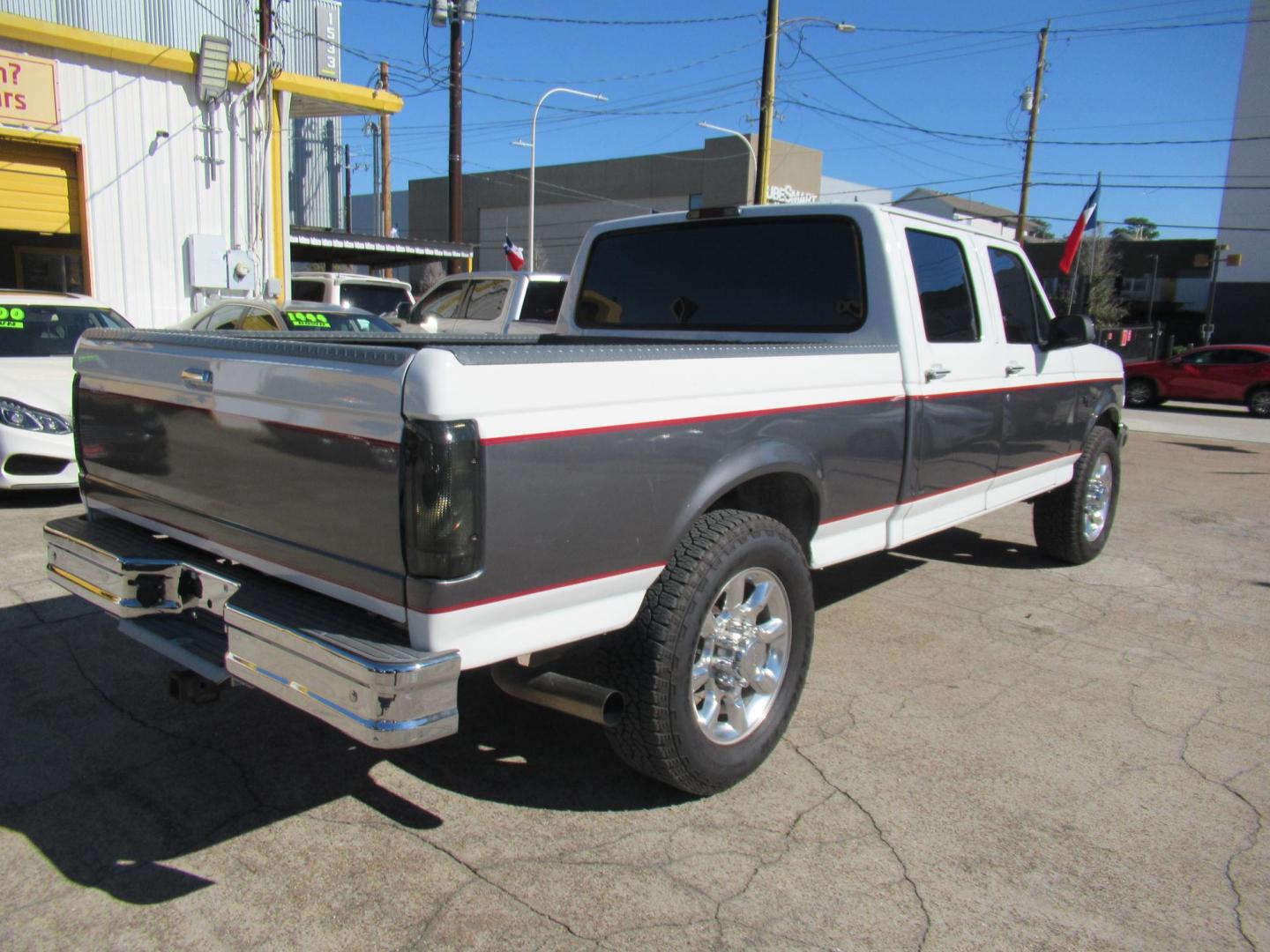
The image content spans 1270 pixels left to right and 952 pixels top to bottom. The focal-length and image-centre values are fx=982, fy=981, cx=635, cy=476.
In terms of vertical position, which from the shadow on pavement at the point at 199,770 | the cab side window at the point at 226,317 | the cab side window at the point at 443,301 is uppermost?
the cab side window at the point at 443,301

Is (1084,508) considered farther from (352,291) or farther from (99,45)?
(99,45)

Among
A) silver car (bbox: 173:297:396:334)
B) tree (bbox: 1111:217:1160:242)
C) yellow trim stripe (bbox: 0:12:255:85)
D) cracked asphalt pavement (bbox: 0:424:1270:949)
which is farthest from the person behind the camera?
tree (bbox: 1111:217:1160:242)

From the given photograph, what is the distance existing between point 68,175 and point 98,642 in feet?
37.5

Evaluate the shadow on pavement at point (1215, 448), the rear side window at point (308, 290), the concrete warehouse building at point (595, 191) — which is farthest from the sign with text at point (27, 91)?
the concrete warehouse building at point (595, 191)

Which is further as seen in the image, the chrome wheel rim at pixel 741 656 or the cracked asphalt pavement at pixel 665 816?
the chrome wheel rim at pixel 741 656

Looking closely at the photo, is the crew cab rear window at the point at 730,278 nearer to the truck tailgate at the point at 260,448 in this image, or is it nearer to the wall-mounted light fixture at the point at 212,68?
the truck tailgate at the point at 260,448

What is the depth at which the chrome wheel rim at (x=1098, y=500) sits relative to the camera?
20.9 ft

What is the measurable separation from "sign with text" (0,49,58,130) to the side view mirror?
13122mm

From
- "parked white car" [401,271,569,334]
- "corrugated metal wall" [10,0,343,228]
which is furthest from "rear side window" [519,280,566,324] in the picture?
"corrugated metal wall" [10,0,343,228]

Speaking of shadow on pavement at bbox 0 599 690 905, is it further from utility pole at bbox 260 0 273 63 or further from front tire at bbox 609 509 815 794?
utility pole at bbox 260 0 273 63

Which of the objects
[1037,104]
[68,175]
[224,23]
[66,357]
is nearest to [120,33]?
[224,23]

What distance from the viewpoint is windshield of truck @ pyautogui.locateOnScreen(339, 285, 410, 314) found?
49.9ft

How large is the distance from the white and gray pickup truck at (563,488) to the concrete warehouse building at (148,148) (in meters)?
11.5

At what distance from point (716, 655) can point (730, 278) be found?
2.08 m
